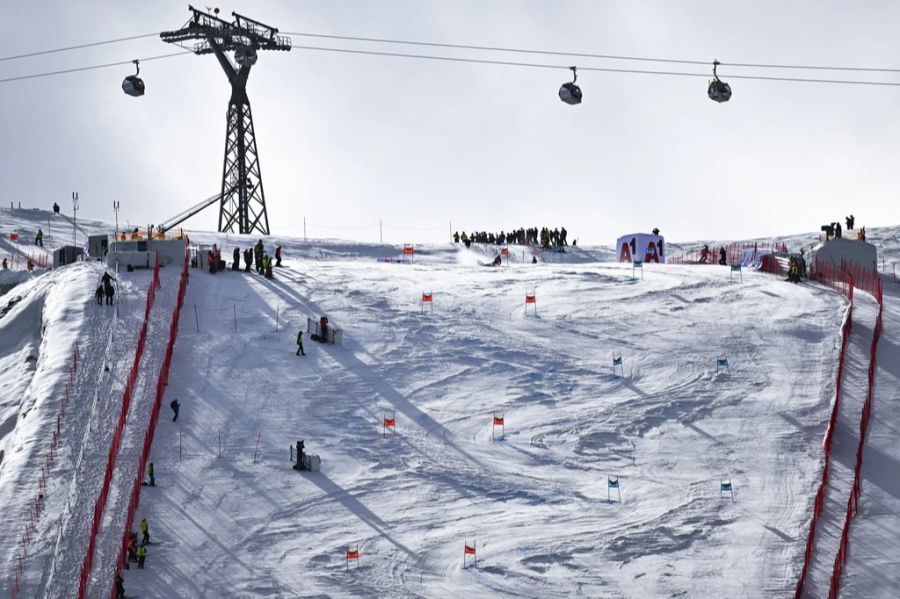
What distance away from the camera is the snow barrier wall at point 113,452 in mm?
26797

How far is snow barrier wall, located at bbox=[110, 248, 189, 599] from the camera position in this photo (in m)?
27.5

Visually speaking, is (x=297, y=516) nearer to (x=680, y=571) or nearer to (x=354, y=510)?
(x=354, y=510)

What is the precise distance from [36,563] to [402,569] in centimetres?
729

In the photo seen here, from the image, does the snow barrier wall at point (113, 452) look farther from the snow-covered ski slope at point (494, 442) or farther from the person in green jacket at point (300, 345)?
the person in green jacket at point (300, 345)

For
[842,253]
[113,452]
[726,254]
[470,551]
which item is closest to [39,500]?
[113,452]

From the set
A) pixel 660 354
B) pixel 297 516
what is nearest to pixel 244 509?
pixel 297 516

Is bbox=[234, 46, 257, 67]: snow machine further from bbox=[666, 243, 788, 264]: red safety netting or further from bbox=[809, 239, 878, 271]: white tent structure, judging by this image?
bbox=[809, 239, 878, 271]: white tent structure

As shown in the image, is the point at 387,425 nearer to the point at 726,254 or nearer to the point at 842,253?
the point at 842,253

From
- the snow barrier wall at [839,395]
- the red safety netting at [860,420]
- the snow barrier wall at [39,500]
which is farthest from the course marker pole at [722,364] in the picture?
the snow barrier wall at [39,500]

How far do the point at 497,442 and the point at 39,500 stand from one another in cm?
1078

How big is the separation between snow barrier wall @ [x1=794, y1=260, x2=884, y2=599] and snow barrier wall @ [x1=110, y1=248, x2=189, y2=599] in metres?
13.4

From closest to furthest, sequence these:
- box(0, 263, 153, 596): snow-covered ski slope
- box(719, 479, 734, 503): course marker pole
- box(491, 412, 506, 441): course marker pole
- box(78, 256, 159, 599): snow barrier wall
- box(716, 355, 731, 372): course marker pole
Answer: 1. box(78, 256, 159, 599): snow barrier wall
2. box(0, 263, 153, 596): snow-covered ski slope
3. box(719, 479, 734, 503): course marker pole
4. box(491, 412, 506, 441): course marker pole
5. box(716, 355, 731, 372): course marker pole

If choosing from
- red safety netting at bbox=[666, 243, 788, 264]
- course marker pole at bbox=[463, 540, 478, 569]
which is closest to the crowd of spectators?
red safety netting at bbox=[666, 243, 788, 264]

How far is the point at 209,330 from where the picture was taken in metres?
40.0
